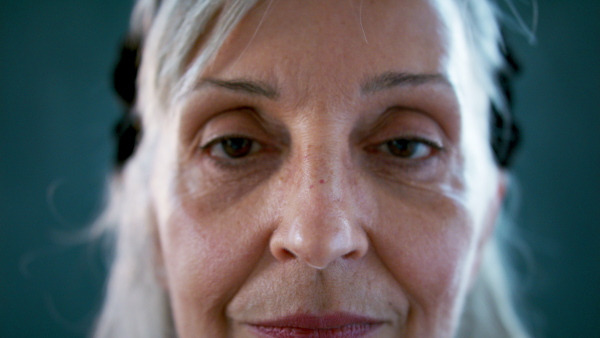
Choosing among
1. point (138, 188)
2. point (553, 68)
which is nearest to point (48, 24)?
point (138, 188)

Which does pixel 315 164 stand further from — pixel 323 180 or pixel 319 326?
pixel 319 326

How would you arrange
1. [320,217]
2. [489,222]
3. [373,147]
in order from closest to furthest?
[320,217], [373,147], [489,222]

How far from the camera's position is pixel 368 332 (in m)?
0.82

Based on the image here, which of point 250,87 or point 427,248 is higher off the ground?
point 250,87

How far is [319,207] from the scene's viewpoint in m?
0.74

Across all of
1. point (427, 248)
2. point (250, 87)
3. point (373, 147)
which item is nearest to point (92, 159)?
point (250, 87)

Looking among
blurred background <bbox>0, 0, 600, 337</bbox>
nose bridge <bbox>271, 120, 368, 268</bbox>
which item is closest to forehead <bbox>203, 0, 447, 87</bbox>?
nose bridge <bbox>271, 120, 368, 268</bbox>

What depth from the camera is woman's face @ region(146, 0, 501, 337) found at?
77 centimetres

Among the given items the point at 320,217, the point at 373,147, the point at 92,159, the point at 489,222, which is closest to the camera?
the point at 320,217

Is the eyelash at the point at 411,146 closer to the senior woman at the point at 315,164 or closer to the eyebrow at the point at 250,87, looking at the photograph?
the senior woman at the point at 315,164

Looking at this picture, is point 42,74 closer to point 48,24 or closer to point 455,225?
point 48,24

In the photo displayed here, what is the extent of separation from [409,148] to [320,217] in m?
0.29

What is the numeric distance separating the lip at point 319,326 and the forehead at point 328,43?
42 cm

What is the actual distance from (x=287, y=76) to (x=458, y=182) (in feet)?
1.40
